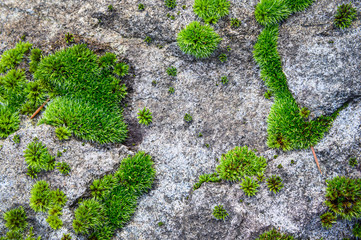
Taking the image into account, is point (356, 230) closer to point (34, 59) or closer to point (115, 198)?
point (115, 198)

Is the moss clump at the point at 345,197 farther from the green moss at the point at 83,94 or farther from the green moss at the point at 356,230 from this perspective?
the green moss at the point at 83,94

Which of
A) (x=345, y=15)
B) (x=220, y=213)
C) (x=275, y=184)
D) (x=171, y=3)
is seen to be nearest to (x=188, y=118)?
(x=220, y=213)

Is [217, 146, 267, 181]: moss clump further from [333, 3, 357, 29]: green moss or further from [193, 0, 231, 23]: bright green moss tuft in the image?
[333, 3, 357, 29]: green moss

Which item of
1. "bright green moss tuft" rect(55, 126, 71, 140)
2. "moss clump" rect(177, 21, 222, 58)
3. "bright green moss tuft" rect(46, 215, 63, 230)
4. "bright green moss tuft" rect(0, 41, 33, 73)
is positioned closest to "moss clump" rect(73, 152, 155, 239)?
"bright green moss tuft" rect(46, 215, 63, 230)

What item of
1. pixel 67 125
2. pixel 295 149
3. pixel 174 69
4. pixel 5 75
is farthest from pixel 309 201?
pixel 5 75

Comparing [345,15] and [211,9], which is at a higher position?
[345,15]

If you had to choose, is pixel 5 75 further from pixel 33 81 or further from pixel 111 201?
pixel 111 201
